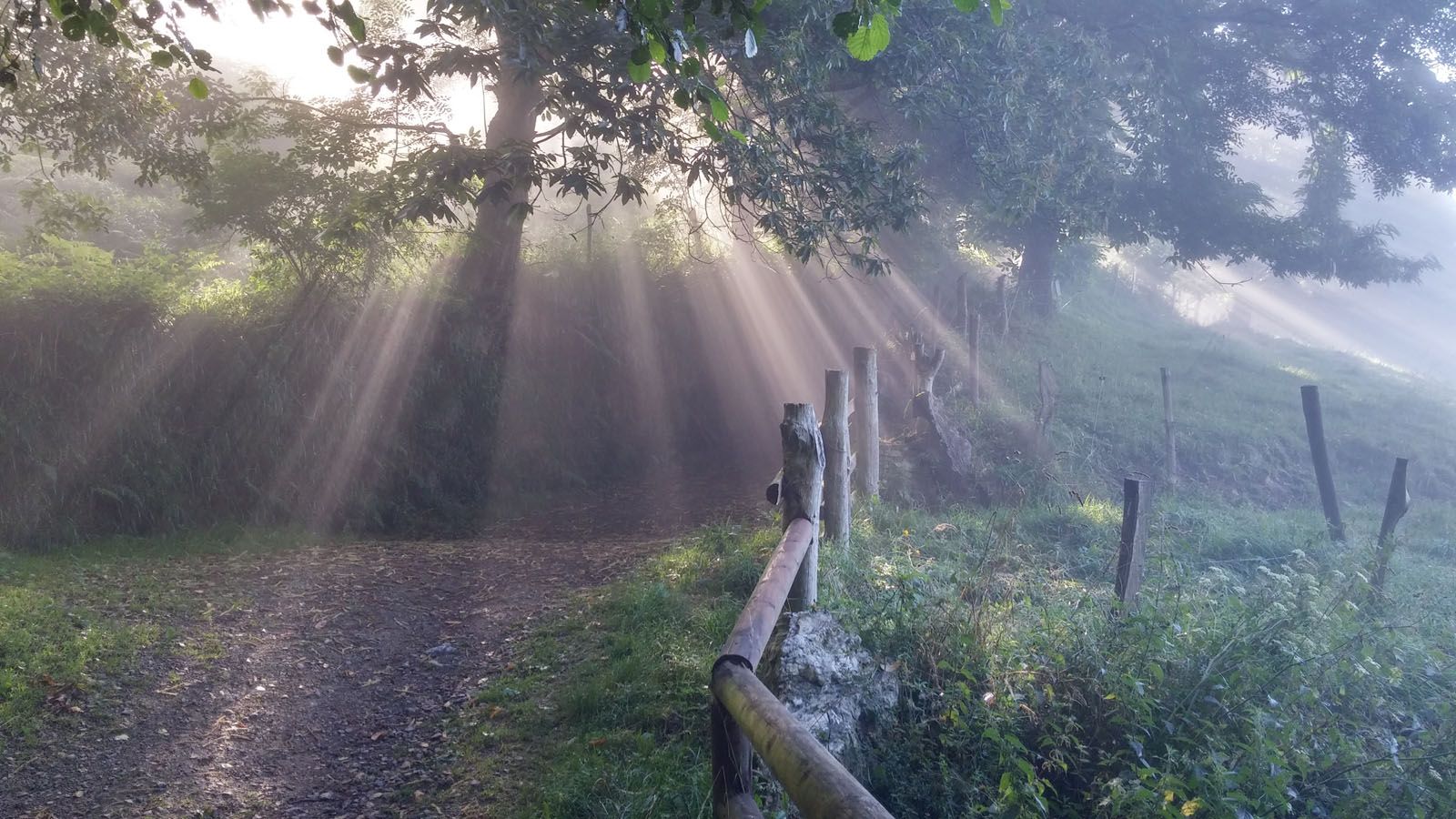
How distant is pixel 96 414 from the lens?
9.55 metres

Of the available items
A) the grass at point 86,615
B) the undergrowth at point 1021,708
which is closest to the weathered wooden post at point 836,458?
the undergrowth at point 1021,708

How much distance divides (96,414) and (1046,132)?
15.9 meters

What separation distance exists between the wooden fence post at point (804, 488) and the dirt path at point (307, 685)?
223cm

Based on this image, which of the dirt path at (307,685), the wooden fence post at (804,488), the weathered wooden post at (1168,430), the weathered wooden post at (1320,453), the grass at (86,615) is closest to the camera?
the dirt path at (307,685)

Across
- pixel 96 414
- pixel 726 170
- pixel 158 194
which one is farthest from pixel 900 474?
→ pixel 158 194

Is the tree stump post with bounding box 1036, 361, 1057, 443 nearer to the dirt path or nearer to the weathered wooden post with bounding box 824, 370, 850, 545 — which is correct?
the dirt path

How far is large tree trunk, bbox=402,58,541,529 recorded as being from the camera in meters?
11.7

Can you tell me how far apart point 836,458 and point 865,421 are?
2374 mm

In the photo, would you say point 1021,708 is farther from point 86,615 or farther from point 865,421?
point 86,615

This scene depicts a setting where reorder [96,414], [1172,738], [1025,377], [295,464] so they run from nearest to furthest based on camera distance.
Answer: [1172,738] < [96,414] < [295,464] < [1025,377]

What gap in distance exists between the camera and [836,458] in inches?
288

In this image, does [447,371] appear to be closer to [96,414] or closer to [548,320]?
[548,320]

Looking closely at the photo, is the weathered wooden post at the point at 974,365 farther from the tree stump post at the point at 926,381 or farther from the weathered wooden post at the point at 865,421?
the weathered wooden post at the point at 865,421

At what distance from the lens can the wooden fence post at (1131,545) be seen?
23.1ft
